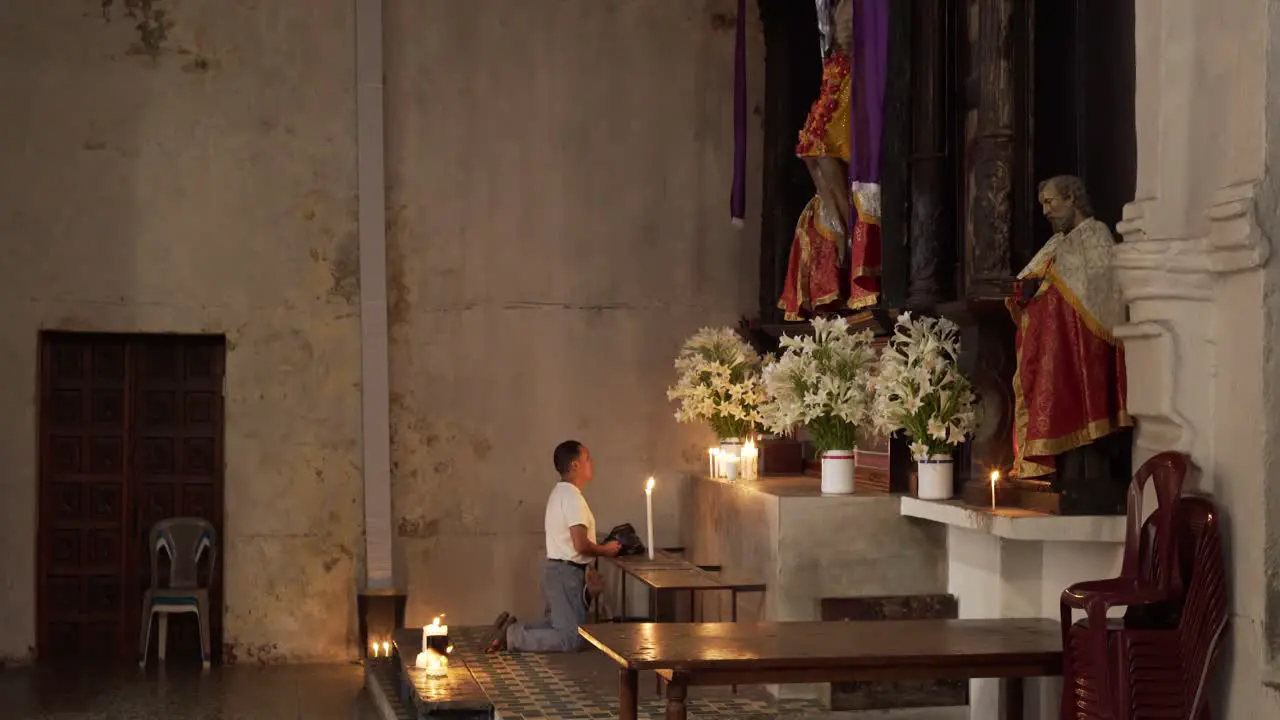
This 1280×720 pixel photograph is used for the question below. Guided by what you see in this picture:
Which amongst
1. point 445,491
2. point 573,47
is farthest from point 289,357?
point 573,47

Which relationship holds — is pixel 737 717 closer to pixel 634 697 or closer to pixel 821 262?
pixel 634 697

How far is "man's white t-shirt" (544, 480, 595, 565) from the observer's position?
30.0 ft

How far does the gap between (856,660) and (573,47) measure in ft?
21.8

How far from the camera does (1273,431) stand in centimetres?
515

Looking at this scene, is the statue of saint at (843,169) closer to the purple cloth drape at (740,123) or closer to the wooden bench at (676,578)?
the purple cloth drape at (740,123)

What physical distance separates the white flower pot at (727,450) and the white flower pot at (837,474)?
1708mm

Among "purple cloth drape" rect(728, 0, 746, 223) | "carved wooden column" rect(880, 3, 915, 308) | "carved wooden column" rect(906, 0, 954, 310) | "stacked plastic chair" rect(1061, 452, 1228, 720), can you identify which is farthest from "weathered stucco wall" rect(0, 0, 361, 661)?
"stacked plastic chair" rect(1061, 452, 1228, 720)

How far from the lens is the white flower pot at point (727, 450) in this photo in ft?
33.0

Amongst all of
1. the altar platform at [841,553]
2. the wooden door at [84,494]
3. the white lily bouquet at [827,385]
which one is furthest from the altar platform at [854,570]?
the wooden door at [84,494]

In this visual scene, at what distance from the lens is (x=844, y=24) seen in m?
9.30

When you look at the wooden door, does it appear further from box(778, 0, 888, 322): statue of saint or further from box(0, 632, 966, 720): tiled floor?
box(778, 0, 888, 322): statue of saint

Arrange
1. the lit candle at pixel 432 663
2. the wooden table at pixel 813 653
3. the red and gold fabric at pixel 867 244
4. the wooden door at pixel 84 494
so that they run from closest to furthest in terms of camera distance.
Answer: the wooden table at pixel 813 653
the lit candle at pixel 432 663
the red and gold fabric at pixel 867 244
the wooden door at pixel 84 494

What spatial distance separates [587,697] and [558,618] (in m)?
1.27

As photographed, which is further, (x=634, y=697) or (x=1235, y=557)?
(x=634, y=697)
